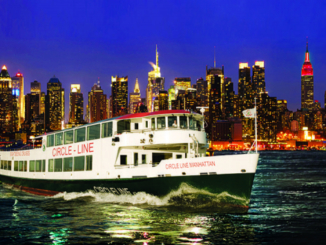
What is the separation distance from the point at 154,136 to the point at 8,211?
1084 cm

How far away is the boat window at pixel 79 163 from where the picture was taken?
2671 cm

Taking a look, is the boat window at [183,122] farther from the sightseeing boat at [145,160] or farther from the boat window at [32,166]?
the boat window at [32,166]

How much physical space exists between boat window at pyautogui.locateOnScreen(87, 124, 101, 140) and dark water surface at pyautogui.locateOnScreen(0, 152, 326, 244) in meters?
3.90

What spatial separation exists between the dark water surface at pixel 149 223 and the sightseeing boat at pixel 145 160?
1.01 metres

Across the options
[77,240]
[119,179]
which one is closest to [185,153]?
[119,179]

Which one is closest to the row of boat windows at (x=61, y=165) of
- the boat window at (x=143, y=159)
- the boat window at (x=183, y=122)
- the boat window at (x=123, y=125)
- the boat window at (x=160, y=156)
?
the boat window at (x=123, y=125)

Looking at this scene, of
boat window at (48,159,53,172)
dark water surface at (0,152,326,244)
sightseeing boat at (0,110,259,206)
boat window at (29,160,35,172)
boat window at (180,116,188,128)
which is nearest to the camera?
dark water surface at (0,152,326,244)

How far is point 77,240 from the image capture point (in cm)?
1608

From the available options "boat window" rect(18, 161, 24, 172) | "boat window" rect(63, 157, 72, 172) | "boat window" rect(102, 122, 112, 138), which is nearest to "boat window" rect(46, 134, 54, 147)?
"boat window" rect(63, 157, 72, 172)

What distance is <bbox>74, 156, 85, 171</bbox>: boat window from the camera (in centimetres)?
2671

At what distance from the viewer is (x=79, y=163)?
2709 centimetres

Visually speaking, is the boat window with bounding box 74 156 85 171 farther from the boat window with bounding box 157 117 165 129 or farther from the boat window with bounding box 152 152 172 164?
the boat window with bounding box 157 117 165 129

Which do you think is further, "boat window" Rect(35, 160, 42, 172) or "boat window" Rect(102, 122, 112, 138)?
"boat window" Rect(35, 160, 42, 172)

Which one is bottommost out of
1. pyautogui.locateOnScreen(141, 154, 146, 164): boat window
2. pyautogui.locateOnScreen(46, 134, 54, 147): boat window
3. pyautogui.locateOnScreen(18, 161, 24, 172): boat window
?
pyautogui.locateOnScreen(18, 161, 24, 172): boat window
